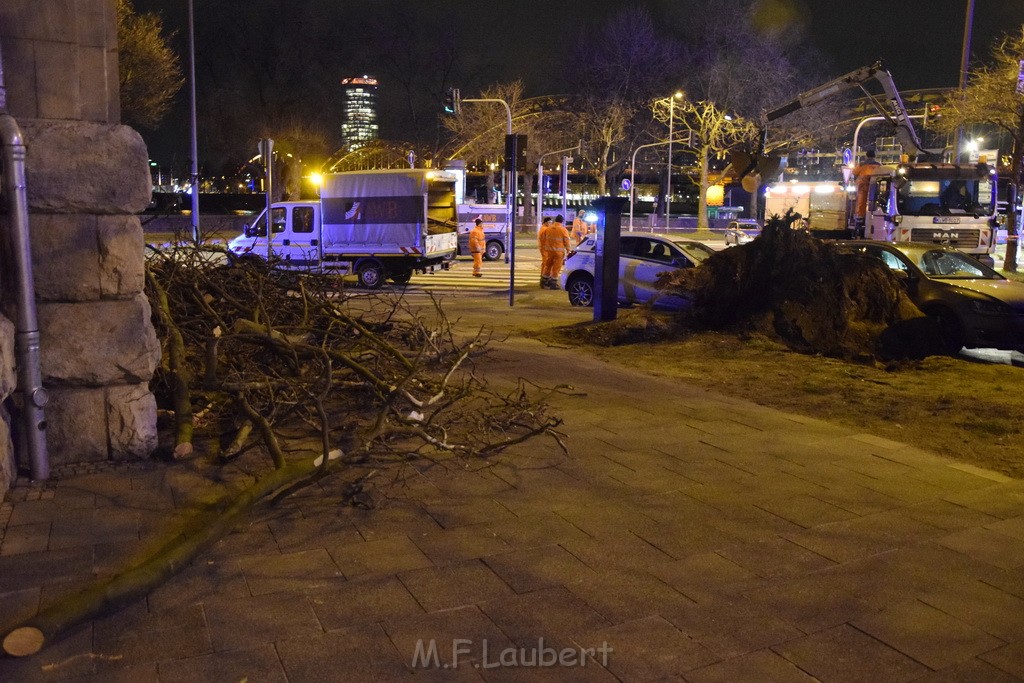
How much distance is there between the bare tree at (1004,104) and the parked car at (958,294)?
11647 mm

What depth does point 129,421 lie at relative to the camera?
602cm

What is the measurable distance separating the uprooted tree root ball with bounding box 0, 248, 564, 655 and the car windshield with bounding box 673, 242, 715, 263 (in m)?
6.91

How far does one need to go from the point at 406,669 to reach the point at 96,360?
3409 mm

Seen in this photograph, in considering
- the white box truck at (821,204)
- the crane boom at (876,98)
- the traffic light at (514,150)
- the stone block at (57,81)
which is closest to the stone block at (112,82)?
the stone block at (57,81)

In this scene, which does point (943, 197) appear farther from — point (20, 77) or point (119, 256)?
point (20, 77)

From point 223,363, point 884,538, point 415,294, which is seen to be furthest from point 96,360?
point 415,294

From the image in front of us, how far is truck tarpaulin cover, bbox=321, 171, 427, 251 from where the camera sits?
68.3ft

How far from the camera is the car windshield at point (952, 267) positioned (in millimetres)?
12477

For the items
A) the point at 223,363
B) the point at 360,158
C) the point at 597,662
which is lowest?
the point at 597,662

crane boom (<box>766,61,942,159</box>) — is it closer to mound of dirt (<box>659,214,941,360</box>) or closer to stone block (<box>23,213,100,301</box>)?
mound of dirt (<box>659,214,941,360</box>)

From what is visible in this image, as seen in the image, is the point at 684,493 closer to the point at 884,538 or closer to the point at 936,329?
the point at 884,538

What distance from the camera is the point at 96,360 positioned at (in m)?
5.84

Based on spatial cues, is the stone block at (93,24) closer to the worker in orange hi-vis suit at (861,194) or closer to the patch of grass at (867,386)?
the patch of grass at (867,386)

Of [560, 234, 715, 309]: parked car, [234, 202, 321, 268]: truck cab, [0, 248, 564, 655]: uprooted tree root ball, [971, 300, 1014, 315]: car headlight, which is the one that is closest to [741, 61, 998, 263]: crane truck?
[560, 234, 715, 309]: parked car
